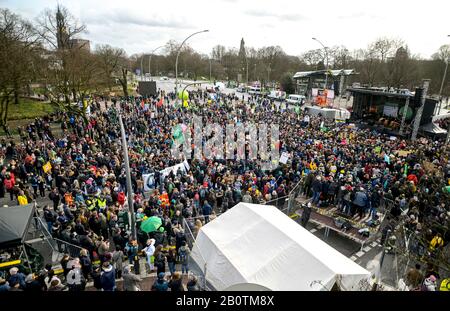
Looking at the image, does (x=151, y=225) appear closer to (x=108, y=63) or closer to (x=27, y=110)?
(x=27, y=110)

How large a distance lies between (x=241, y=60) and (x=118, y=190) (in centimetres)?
9445

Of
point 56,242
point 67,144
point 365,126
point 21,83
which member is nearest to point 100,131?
point 67,144

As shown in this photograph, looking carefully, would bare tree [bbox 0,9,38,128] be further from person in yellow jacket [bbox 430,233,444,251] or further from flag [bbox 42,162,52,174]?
person in yellow jacket [bbox 430,233,444,251]

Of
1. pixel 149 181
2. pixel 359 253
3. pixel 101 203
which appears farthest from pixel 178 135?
pixel 359 253

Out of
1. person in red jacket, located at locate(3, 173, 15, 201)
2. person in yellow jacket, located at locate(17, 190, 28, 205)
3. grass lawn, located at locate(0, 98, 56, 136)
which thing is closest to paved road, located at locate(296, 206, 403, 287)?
person in yellow jacket, located at locate(17, 190, 28, 205)

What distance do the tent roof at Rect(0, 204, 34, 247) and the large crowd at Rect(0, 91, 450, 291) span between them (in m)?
0.97

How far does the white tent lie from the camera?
21.4 feet

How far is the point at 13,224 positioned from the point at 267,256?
24.0 feet

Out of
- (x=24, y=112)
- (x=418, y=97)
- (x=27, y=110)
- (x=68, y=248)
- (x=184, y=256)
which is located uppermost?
(x=418, y=97)

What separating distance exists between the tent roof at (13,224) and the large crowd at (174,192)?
0.97 meters

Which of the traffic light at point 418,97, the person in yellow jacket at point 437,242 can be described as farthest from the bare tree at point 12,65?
the traffic light at point 418,97

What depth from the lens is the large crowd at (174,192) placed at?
8.17 meters

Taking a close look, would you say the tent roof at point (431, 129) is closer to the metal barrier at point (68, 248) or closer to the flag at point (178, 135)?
the flag at point (178, 135)

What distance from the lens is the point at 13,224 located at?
8.34 meters
